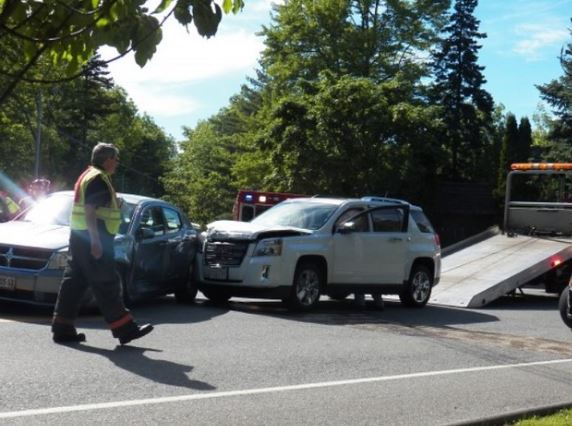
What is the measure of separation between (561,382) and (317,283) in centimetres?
525

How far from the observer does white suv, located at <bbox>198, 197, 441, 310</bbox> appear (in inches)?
472

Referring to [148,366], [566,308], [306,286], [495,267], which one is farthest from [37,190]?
[566,308]

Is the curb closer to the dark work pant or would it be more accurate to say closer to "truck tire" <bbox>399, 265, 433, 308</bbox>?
the dark work pant

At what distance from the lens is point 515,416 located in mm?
6168

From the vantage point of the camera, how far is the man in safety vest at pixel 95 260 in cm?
A: 794

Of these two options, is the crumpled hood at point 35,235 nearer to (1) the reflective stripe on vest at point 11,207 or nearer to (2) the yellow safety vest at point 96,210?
(2) the yellow safety vest at point 96,210

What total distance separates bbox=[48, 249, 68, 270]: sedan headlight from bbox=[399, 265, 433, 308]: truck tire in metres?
6.16

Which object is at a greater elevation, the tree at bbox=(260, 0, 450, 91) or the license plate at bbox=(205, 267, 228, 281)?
the tree at bbox=(260, 0, 450, 91)

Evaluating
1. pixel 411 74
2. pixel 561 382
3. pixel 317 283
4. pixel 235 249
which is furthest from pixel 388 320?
pixel 411 74

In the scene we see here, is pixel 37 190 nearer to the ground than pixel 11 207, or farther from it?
farther from it

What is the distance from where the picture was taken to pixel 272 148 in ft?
111

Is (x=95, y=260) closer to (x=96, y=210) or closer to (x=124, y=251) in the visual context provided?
(x=96, y=210)

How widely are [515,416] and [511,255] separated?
418 inches

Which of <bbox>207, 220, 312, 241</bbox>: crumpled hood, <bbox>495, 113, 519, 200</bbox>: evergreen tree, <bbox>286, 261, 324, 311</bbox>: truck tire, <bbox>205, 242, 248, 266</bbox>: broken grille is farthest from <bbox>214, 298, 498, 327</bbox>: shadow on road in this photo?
<bbox>495, 113, 519, 200</bbox>: evergreen tree
